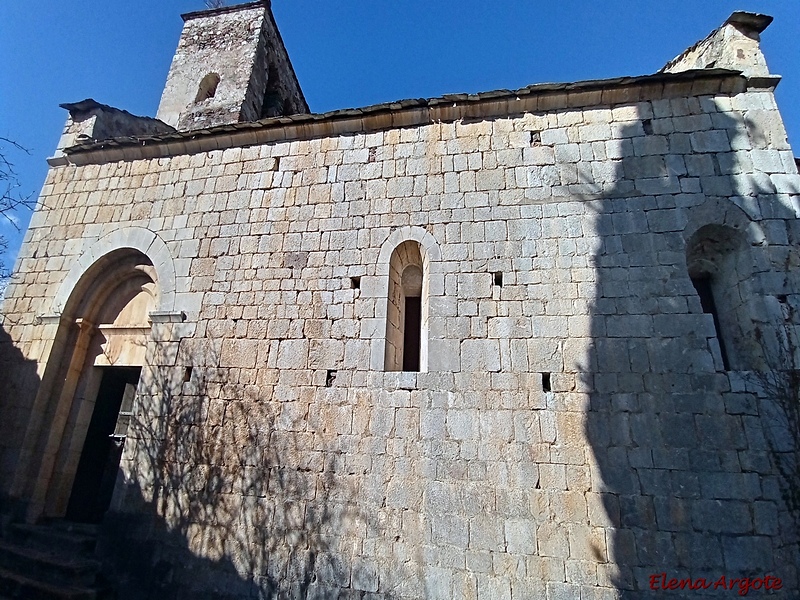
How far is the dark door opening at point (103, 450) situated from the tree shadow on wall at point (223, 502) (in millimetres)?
1054

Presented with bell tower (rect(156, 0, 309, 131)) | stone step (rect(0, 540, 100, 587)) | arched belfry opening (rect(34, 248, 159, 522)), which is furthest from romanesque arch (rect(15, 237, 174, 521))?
bell tower (rect(156, 0, 309, 131))

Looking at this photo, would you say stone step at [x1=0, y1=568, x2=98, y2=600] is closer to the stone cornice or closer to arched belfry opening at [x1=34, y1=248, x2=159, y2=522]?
arched belfry opening at [x1=34, y1=248, x2=159, y2=522]

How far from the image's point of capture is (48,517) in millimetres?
5656

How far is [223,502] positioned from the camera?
4.84m

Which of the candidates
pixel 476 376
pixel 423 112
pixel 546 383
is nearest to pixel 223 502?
pixel 476 376

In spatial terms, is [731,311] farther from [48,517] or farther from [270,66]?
[270,66]

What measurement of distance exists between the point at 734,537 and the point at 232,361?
5502mm

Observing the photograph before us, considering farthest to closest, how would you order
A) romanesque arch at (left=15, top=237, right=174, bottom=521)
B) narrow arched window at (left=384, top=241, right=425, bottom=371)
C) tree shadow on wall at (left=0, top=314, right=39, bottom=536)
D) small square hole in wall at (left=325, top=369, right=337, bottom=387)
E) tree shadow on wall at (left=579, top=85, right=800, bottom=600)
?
1. romanesque arch at (left=15, top=237, right=174, bottom=521)
2. tree shadow on wall at (left=0, top=314, right=39, bottom=536)
3. narrow arched window at (left=384, top=241, right=425, bottom=371)
4. small square hole in wall at (left=325, top=369, right=337, bottom=387)
5. tree shadow on wall at (left=579, top=85, right=800, bottom=600)

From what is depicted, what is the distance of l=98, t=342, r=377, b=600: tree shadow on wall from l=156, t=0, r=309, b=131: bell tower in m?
6.57

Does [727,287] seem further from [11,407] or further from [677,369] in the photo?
[11,407]

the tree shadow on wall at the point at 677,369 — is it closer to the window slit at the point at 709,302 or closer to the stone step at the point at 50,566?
the window slit at the point at 709,302

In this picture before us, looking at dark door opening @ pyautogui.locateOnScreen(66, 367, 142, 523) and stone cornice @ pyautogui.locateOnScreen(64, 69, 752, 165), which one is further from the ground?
stone cornice @ pyautogui.locateOnScreen(64, 69, 752, 165)

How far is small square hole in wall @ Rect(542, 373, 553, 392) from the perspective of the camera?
4449 millimetres

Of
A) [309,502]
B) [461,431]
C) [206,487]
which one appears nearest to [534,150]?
[461,431]
